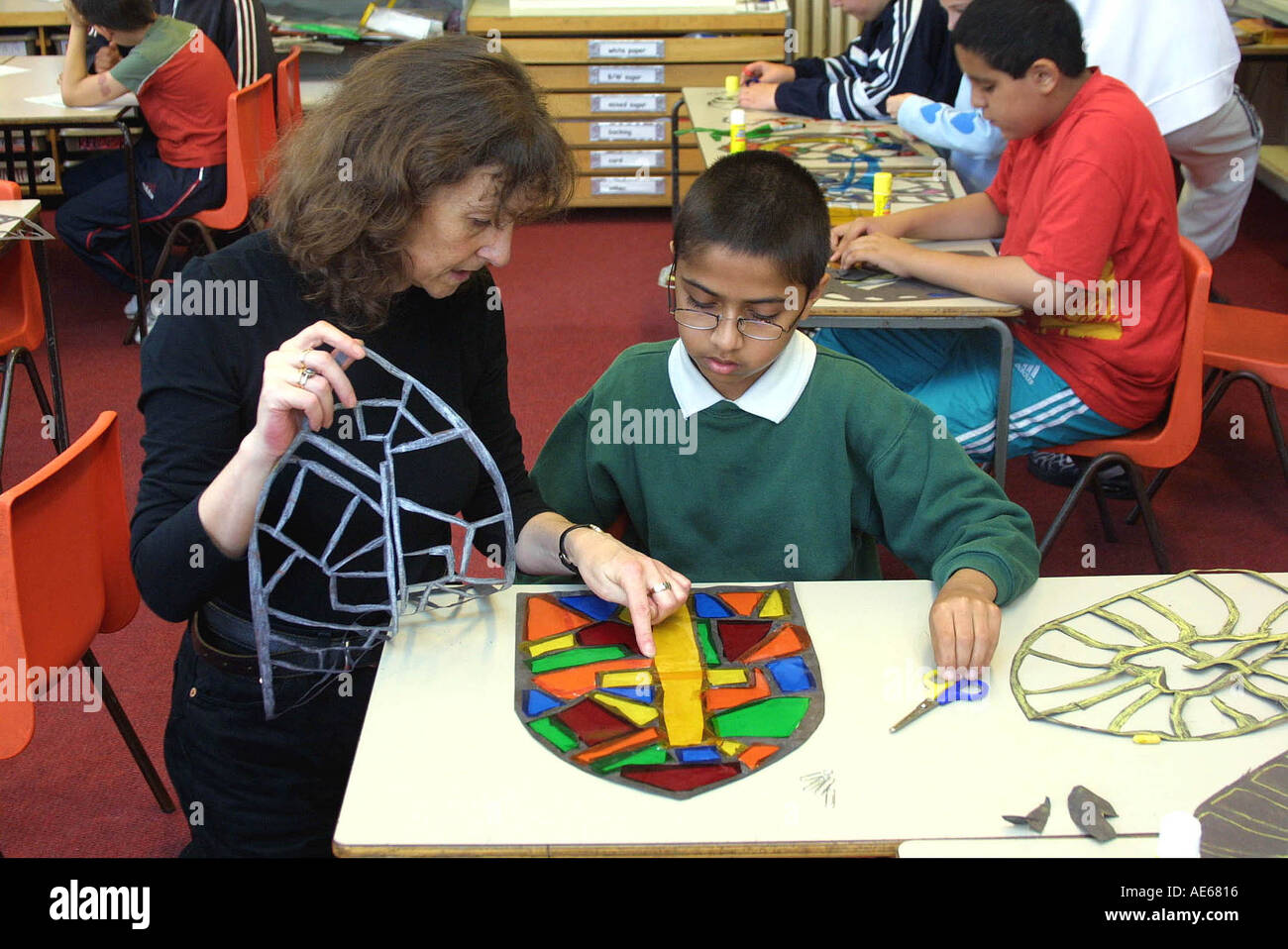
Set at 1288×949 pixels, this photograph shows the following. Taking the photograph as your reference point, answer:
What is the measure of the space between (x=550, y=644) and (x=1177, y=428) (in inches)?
61.8

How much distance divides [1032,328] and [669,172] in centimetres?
329

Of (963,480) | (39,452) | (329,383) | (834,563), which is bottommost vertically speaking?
(39,452)

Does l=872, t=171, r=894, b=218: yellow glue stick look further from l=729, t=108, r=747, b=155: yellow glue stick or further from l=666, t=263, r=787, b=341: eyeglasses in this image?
l=666, t=263, r=787, b=341: eyeglasses

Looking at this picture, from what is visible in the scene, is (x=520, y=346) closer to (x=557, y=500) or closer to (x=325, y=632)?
(x=557, y=500)

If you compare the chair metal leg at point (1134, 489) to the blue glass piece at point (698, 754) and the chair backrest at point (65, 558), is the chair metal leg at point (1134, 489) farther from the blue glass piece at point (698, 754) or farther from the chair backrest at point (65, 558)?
the chair backrest at point (65, 558)

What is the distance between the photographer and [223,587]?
1.53 m

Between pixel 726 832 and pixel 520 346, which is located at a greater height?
pixel 726 832

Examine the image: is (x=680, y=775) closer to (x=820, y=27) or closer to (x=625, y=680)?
(x=625, y=680)

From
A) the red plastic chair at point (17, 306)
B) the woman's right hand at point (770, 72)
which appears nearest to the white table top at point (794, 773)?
the red plastic chair at point (17, 306)

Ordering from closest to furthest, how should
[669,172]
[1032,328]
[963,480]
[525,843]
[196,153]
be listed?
[525,843] < [963,480] < [1032,328] < [196,153] < [669,172]

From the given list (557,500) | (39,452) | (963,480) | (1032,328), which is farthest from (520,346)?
(963,480)
